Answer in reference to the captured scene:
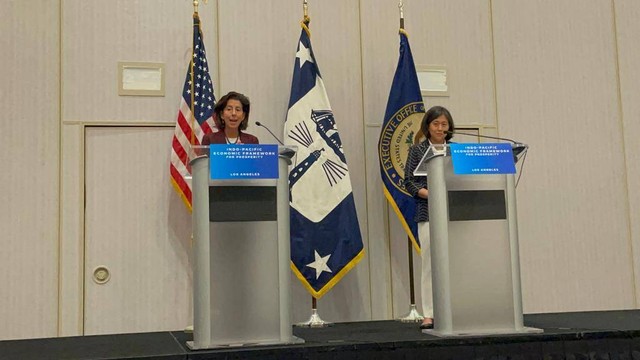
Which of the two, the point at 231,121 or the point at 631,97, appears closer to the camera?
the point at 231,121

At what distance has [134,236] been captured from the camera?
4277 millimetres

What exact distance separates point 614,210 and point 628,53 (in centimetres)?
116

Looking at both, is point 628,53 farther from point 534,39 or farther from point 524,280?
point 524,280

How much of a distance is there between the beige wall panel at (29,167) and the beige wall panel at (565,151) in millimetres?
2955

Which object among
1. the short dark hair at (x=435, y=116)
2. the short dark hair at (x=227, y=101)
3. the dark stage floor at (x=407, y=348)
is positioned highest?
the short dark hair at (x=227, y=101)

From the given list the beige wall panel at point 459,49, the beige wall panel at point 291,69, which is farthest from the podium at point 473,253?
the beige wall panel at point 459,49

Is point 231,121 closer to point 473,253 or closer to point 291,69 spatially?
point 291,69

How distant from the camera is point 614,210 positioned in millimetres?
5023

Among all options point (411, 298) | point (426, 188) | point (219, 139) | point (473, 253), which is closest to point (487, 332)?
point (473, 253)

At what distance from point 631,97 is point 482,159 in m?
2.83

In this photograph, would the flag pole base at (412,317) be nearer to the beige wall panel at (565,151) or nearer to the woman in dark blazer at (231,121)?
the beige wall panel at (565,151)

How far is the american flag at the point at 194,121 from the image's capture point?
164 inches

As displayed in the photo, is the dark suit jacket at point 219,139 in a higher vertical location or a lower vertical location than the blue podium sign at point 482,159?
higher

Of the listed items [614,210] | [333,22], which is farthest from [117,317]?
[614,210]
